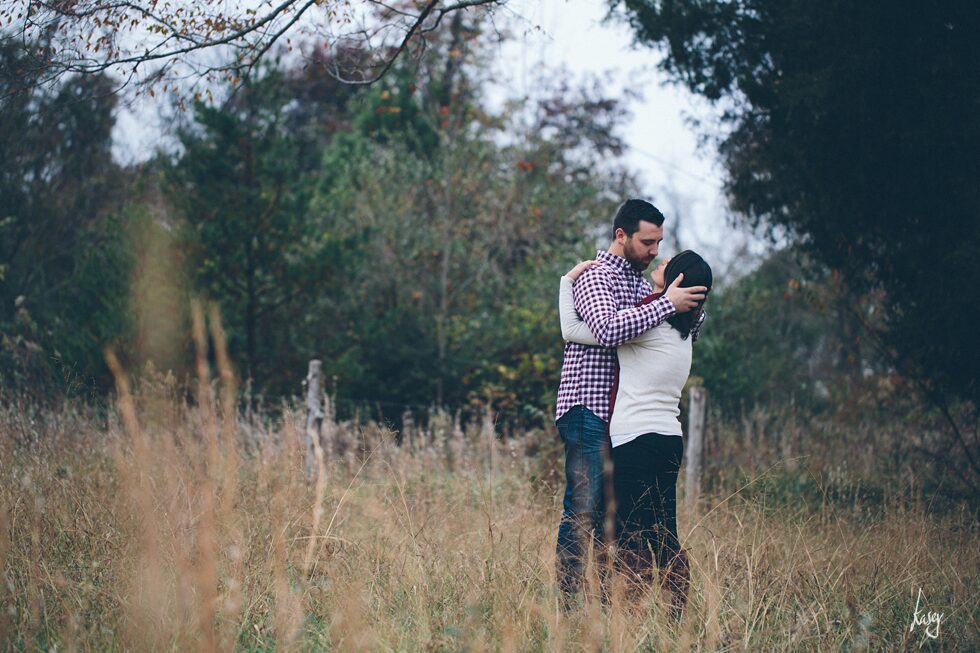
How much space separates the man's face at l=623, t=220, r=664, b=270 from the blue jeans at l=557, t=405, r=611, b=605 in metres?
0.69

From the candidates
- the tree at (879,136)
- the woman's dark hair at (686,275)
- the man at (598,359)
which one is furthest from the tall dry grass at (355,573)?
the tree at (879,136)

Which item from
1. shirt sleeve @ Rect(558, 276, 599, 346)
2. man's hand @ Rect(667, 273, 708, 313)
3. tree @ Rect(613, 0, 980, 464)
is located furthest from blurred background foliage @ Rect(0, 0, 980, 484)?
man's hand @ Rect(667, 273, 708, 313)

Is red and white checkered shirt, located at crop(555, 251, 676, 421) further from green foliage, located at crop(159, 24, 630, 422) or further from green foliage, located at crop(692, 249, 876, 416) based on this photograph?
green foliage, located at crop(692, 249, 876, 416)

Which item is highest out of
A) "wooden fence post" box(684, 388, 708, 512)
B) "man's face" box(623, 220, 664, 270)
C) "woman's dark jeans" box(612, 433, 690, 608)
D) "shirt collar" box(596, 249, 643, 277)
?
"man's face" box(623, 220, 664, 270)

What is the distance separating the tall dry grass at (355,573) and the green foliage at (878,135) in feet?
5.82

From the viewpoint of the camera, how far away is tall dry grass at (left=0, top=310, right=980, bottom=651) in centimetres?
298

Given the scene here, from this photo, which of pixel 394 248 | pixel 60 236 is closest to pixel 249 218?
pixel 394 248

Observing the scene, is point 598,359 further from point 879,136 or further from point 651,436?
point 879,136

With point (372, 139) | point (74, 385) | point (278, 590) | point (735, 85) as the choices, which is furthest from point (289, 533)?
point (372, 139)

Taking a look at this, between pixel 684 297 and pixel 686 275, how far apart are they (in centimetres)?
11

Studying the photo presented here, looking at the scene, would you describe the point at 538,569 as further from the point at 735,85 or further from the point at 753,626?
the point at 735,85

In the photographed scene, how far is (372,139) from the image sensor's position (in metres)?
20.2

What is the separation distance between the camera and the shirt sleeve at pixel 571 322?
351cm

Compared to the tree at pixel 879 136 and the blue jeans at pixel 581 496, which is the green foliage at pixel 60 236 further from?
the tree at pixel 879 136
